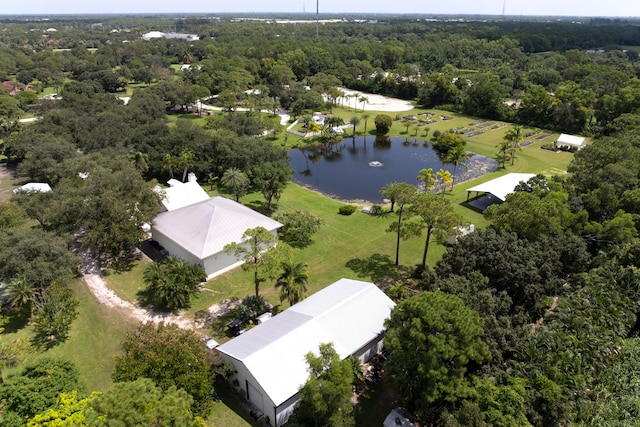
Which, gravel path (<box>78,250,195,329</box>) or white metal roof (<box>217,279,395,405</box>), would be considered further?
gravel path (<box>78,250,195,329</box>)

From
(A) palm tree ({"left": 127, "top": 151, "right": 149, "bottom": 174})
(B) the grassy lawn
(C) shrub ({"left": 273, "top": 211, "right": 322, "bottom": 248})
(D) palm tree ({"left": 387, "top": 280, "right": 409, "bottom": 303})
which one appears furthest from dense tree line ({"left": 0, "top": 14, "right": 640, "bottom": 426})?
(D) palm tree ({"left": 387, "top": 280, "right": 409, "bottom": 303})

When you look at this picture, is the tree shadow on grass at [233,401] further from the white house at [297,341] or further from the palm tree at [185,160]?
the palm tree at [185,160]

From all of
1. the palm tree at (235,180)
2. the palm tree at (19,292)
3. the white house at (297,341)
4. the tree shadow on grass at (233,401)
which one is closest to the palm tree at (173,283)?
the palm tree at (19,292)

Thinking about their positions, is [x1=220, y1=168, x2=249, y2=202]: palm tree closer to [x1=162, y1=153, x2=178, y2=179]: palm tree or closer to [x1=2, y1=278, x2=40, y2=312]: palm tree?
[x1=162, y1=153, x2=178, y2=179]: palm tree

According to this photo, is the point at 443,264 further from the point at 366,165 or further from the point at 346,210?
the point at 366,165

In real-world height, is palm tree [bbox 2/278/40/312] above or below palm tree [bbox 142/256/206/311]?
above
